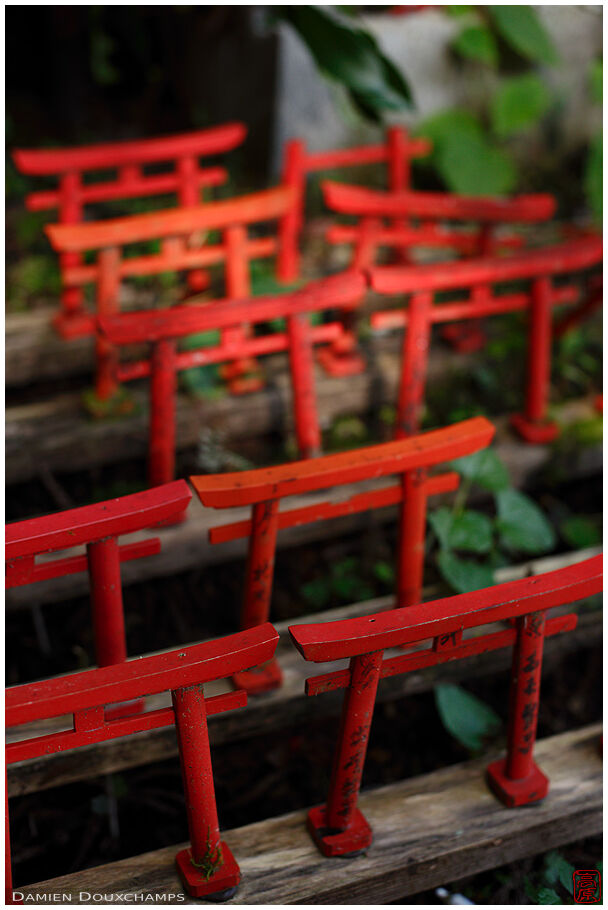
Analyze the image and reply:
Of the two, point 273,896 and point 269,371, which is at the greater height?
point 269,371

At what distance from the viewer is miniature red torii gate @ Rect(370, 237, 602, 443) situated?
9.57ft

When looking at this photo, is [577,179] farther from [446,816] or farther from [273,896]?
[273,896]

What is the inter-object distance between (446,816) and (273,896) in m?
0.46

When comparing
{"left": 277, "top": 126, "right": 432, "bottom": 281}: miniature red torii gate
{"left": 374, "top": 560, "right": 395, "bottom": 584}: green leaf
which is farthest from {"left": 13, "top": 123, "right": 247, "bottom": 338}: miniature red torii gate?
{"left": 374, "top": 560, "right": 395, "bottom": 584}: green leaf

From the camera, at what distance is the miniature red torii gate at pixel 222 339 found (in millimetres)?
2584

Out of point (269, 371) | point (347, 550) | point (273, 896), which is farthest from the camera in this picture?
point (269, 371)

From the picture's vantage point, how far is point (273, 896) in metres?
1.88

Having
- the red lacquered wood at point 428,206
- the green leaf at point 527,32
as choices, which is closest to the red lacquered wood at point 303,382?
the red lacquered wood at point 428,206

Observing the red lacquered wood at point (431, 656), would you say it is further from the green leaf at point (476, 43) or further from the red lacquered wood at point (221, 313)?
the green leaf at point (476, 43)

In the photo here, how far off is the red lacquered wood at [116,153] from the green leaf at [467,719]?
7.92 ft

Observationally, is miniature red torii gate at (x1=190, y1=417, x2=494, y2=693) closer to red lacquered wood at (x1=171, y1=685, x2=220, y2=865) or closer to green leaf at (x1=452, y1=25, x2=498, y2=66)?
red lacquered wood at (x1=171, y1=685, x2=220, y2=865)

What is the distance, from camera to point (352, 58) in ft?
9.46

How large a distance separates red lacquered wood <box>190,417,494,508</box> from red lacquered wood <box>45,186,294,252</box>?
1.38 metres

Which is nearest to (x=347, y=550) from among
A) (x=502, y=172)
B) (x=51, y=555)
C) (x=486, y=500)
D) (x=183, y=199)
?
(x=486, y=500)
